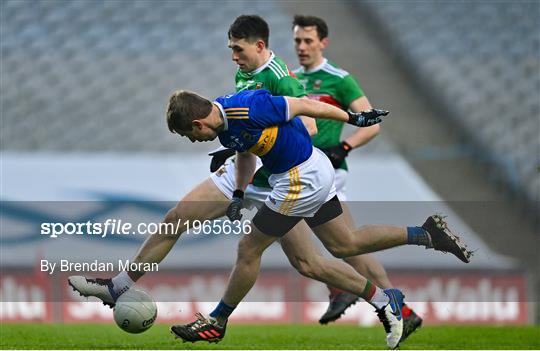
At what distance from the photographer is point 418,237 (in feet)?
20.0

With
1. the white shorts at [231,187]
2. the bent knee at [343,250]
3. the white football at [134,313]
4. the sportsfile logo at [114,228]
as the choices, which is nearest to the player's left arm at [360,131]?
the sportsfile logo at [114,228]

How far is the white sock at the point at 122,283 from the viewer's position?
6.04 metres

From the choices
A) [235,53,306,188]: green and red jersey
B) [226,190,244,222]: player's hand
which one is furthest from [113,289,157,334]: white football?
[235,53,306,188]: green and red jersey

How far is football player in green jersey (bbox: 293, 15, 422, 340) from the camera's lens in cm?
716

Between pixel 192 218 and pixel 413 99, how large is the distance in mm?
8453

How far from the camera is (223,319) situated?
5941 mm

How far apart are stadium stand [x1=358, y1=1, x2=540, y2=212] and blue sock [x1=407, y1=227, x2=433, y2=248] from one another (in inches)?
263

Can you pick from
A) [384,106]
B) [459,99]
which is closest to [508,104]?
[459,99]

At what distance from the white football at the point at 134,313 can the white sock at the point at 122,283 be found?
0.16m

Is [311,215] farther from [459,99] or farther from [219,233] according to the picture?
[459,99]

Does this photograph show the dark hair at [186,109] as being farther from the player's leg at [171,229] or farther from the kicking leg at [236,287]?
the player's leg at [171,229]

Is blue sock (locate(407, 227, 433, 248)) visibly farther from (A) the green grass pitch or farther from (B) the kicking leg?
(B) the kicking leg

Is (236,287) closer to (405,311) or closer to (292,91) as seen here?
(292,91)

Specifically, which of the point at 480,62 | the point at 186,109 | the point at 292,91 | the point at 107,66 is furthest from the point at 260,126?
the point at 480,62
